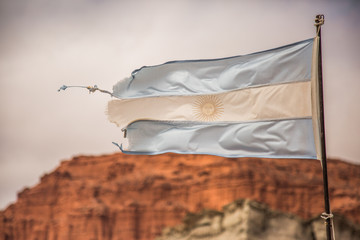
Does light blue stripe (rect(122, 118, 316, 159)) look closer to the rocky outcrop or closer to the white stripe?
the white stripe

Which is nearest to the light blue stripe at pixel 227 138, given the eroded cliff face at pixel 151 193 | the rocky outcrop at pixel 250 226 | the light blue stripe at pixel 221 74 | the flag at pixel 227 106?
the flag at pixel 227 106

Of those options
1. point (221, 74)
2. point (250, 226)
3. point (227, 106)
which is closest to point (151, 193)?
point (250, 226)

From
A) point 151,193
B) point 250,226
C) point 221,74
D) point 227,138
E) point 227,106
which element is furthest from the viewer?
point 151,193

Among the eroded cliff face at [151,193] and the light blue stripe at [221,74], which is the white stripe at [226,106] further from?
the eroded cliff face at [151,193]

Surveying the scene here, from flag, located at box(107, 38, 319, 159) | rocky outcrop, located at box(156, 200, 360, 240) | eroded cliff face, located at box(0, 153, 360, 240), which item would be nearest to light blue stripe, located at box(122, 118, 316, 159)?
flag, located at box(107, 38, 319, 159)

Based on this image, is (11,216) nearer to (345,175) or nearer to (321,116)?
(345,175)

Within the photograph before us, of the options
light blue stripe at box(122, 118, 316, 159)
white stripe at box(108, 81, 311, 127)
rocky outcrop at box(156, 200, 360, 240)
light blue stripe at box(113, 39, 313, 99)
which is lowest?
rocky outcrop at box(156, 200, 360, 240)

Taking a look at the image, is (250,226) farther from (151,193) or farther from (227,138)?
(227,138)
